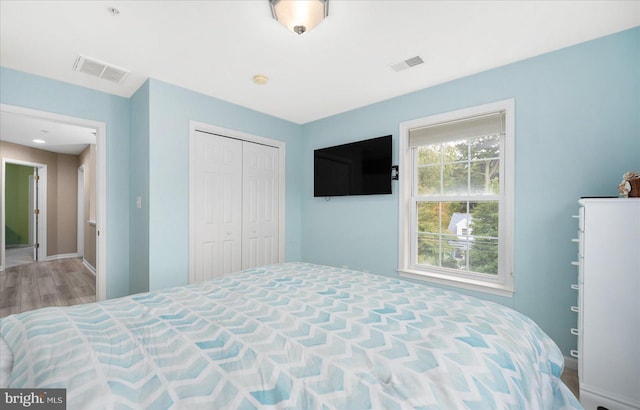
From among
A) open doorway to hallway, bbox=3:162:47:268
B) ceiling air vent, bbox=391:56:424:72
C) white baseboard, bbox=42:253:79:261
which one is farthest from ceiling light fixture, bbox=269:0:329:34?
open doorway to hallway, bbox=3:162:47:268

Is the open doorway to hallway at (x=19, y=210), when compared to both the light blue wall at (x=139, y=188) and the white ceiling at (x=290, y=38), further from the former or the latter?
the white ceiling at (x=290, y=38)

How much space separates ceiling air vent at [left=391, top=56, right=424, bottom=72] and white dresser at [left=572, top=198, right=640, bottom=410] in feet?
5.17

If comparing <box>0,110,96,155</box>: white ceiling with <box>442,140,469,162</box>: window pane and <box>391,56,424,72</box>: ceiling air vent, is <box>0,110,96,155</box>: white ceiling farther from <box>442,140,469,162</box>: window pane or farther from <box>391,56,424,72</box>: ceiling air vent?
<box>442,140,469,162</box>: window pane

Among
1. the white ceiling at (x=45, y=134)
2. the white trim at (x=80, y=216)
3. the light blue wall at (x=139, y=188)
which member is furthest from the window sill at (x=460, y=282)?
the white trim at (x=80, y=216)

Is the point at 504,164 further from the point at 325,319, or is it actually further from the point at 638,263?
the point at 325,319

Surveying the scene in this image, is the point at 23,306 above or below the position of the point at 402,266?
below

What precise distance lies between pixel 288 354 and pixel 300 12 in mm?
1784

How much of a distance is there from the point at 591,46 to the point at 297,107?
267 cm

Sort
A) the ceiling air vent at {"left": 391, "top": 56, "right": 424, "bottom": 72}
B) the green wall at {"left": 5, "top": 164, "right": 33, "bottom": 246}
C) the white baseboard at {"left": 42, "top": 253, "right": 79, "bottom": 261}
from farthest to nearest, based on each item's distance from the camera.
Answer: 1. the green wall at {"left": 5, "top": 164, "right": 33, "bottom": 246}
2. the white baseboard at {"left": 42, "top": 253, "right": 79, "bottom": 261}
3. the ceiling air vent at {"left": 391, "top": 56, "right": 424, "bottom": 72}

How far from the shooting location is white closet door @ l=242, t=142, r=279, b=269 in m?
3.55

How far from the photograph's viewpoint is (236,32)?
6.52ft

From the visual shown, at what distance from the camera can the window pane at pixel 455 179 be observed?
2.72m

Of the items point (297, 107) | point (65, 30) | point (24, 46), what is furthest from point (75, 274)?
point (297, 107)

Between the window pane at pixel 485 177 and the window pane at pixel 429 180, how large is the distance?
1.08 feet
